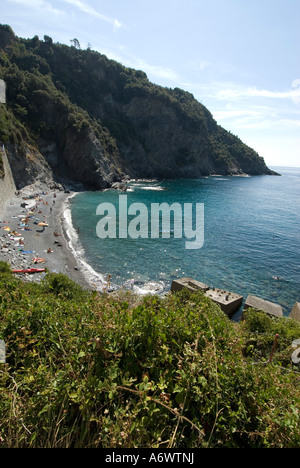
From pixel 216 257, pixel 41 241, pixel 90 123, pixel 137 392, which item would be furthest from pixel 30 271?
pixel 90 123

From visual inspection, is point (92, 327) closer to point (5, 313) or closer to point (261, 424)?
point (5, 313)

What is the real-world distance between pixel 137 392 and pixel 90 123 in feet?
299

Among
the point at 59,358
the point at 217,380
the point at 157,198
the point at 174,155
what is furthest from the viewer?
the point at 174,155

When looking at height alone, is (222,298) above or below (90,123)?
below

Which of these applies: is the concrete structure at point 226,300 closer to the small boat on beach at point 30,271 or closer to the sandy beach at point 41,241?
the sandy beach at point 41,241

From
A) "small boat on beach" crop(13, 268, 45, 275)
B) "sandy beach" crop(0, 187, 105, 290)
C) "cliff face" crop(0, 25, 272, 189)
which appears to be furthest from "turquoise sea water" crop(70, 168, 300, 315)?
"cliff face" crop(0, 25, 272, 189)

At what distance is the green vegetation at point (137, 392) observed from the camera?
2.89m

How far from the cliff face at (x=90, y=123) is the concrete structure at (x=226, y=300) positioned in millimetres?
47305

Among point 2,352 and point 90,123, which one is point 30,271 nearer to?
point 2,352

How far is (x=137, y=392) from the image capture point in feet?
9.95

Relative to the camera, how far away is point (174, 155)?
4572 inches

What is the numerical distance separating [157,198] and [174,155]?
58.4 m

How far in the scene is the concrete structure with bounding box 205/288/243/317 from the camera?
1925 cm

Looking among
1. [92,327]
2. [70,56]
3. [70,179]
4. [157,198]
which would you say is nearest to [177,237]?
[157,198]
